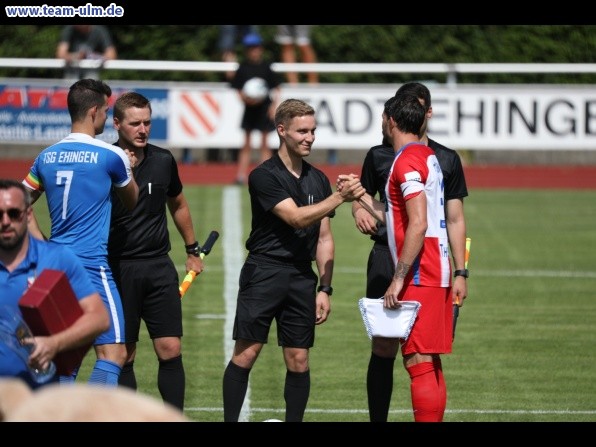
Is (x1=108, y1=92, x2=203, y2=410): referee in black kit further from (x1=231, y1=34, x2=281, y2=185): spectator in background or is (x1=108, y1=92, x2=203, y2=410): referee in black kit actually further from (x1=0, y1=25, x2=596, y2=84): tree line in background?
(x1=0, y1=25, x2=596, y2=84): tree line in background

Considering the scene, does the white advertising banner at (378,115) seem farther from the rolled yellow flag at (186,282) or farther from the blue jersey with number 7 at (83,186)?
the blue jersey with number 7 at (83,186)

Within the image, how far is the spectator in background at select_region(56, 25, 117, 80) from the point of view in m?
19.5

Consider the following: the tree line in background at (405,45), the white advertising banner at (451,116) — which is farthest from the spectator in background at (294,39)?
the white advertising banner at (451,116)

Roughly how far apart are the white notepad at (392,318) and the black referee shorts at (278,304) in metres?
0.66

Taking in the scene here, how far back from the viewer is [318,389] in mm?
9219

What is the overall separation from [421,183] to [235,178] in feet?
43.0

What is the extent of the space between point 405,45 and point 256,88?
5895 mm

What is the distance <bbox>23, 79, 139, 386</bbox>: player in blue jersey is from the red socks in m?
1.73

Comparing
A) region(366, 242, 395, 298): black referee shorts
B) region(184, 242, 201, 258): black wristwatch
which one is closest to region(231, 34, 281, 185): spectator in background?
region(184, 242, 201, 258): black wristwatch

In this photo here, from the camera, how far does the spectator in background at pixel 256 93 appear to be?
18.6 meters
